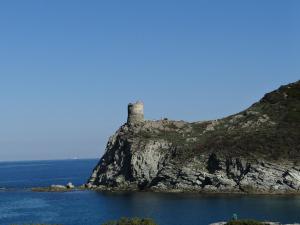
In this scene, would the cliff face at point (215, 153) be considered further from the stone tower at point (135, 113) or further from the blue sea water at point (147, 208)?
the blue sea water at point (147, 208)

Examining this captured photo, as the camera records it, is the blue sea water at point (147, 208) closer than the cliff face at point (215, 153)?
Yes

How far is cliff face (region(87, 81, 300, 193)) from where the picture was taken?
133 meters

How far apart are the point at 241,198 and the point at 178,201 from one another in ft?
40.8

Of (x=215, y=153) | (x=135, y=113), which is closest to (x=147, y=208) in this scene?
(x=215, y=153)

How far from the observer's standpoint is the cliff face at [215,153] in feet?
436

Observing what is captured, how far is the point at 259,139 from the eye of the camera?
143500 millimetres

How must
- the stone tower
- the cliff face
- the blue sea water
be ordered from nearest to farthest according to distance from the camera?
the blue sea water, the cliff face, the stone tower

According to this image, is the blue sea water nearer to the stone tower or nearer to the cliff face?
the cliff face

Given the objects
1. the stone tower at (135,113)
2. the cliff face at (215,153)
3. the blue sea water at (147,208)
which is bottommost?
the blue sea water at (147,208)

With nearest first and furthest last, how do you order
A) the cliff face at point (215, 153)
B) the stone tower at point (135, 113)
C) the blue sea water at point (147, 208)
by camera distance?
the blue sea water at point (147, 208) < the cliff face at point (215, 153) < the stone tower at point (135, 113)

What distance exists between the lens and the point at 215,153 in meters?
142

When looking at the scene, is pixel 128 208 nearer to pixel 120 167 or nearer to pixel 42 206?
pixel 42 206

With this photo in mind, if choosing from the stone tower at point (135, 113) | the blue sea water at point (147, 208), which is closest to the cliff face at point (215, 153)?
the stone tower at point (135, 113)

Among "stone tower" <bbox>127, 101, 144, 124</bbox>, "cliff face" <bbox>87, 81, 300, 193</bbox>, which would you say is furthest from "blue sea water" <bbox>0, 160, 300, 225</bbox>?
"stone tower" <bbox>127, 101, 144, 124</bbox>
